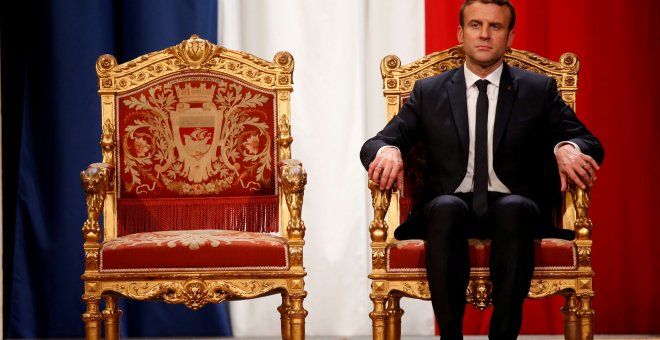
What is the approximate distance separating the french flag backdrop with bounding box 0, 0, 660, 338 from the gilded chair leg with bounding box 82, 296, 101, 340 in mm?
1221

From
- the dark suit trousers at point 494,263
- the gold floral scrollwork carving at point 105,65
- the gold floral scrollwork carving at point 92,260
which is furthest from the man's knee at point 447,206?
the gold floral scrollwork carving at point 105,65

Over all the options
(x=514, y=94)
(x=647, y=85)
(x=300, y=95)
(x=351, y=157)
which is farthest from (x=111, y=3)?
(x=647, y=85)

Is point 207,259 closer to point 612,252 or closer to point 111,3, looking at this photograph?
point 111,3

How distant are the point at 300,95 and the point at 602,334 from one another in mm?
1644

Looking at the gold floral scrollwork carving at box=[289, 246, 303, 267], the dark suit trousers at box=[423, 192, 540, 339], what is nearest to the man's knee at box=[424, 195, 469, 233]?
the dark suit trousers at box=[423, 192, 540, 339]

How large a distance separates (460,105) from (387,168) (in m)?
0.39

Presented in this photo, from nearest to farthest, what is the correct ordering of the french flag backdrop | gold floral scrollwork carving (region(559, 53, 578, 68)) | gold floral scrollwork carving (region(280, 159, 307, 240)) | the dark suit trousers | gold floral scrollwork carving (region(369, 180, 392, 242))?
the dark suit trousers, gold floral scrollwork carving (region(369, 180, 392, 242)), gold floral scrollwork carving (region(280, 159, 307, 240)), gold floral scrollwork carving (region(559, 53, 578, 68)), the french flag backdrop

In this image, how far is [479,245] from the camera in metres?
2.74

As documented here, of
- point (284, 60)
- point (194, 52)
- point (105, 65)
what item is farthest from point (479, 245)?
point (105, 65)

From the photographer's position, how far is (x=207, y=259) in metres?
2.88

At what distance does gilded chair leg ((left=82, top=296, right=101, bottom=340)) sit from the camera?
289cm

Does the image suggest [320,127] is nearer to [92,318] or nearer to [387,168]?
[387,168]

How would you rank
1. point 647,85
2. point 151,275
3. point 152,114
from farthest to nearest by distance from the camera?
point 647,85 < point 152,114 < point 151,275

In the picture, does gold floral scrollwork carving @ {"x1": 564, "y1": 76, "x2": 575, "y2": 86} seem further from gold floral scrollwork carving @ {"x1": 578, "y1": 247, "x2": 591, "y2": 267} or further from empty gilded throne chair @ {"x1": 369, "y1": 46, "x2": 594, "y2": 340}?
gold floral scrollwork carving @ {"x1": 578, "y1": 247, "x2": 591, "y2": 267}
